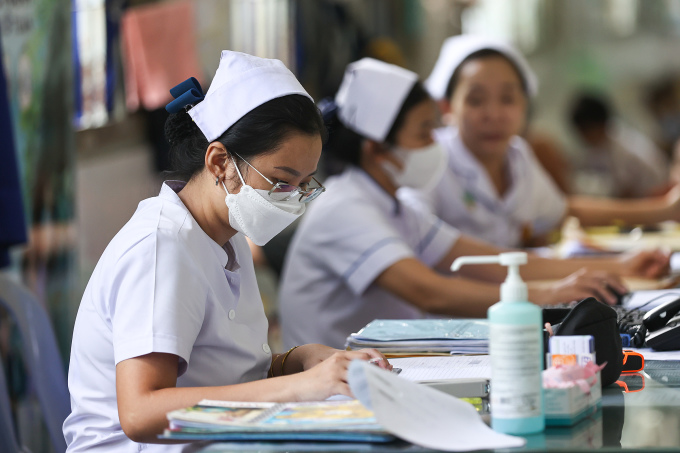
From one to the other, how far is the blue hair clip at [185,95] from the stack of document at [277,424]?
1.84ft

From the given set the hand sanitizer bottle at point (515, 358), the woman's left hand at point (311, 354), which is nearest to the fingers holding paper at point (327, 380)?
the hand sanitizer bottle at point (515, 358)

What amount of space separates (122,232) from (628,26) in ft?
35.9

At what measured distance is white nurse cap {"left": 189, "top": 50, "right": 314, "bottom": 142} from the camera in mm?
1314

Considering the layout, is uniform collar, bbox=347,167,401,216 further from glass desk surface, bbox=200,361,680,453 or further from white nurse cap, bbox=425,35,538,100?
glass desk surface, bbox=200,361,680,453

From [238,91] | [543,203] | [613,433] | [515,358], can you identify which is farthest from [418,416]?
[543,203]

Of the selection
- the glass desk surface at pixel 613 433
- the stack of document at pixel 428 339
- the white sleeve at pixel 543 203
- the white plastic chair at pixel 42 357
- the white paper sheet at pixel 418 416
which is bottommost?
the white sleeve at pixel 543 203

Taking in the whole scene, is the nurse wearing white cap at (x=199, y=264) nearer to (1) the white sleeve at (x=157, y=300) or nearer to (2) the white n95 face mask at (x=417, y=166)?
(1) the white sleeve at (x=157, y=300)

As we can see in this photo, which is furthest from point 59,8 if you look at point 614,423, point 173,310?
point 614,423

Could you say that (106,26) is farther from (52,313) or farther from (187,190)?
(187,190)

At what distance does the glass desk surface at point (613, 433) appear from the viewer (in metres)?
0.95

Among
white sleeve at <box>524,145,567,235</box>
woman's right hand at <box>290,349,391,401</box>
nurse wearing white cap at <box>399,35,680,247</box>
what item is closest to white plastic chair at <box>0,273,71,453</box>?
woman's right hand at <box>290,349,391,401</box>

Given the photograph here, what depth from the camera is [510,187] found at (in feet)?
11.4

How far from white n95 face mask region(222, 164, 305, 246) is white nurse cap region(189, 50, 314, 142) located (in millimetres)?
92

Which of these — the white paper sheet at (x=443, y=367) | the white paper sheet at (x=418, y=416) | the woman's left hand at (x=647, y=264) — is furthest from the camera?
the woman's left hand at (x=647, y=264)
